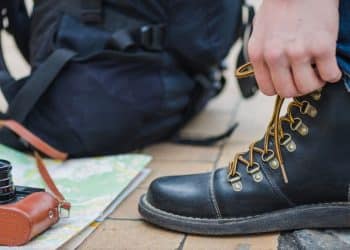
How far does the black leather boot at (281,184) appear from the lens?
0.81 m

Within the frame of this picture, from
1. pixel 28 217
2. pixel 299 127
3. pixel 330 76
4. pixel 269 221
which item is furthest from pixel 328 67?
pixel 28 217

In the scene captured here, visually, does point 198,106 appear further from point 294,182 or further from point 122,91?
point 294,182

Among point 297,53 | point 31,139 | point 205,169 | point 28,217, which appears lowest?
point 205,169

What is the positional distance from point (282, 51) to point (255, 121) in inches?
34.3

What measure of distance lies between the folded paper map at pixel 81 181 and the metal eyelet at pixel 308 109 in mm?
355

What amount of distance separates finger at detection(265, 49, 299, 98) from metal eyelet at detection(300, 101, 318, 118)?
0.09 metres

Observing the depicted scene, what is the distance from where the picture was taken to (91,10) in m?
1.20

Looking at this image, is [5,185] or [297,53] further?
[5,185]

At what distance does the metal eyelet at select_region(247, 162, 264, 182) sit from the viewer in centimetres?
86

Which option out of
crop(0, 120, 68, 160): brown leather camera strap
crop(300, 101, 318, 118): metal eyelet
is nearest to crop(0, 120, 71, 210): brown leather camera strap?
crop(0, 120, 68, 160): brown leather camera strap

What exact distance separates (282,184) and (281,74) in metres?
0.20

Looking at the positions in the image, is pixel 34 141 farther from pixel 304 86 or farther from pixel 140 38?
pixel 304 86

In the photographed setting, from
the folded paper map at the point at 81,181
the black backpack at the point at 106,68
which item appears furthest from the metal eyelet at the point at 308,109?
the black backpack at the point at 106,68

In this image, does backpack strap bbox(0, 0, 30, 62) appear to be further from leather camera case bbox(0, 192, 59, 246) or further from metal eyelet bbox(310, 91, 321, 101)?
metal eyelet bbox(310, 91, 321, 101)
